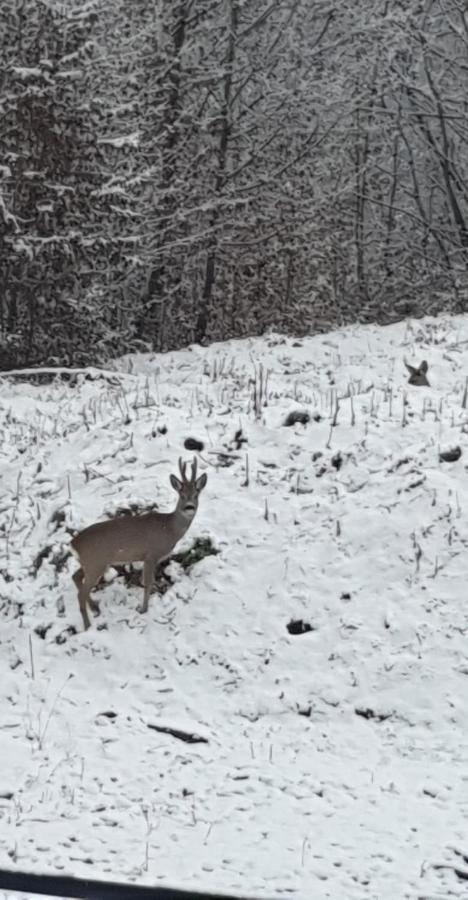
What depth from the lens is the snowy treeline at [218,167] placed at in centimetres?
1880

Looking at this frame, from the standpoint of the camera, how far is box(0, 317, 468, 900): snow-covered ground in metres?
6.23

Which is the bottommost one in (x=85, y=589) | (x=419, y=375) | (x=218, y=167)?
(x=85, y=589)

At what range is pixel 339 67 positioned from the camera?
26.5 metres

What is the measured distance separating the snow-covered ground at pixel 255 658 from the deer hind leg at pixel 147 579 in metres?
0.15

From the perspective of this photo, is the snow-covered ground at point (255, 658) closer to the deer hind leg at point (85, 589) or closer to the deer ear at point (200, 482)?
the deer hind leg at point (85, 589)

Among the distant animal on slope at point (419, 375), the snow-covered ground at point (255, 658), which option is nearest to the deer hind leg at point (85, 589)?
the snow-covered ground at point (255, 658)

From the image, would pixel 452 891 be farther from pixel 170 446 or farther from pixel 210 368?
pixel 210 368

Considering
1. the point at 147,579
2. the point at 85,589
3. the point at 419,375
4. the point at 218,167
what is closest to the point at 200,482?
the point at 147,579

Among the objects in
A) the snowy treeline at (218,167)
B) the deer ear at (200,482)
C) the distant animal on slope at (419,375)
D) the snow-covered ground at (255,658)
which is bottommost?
the snow-covered ground at (255,658)

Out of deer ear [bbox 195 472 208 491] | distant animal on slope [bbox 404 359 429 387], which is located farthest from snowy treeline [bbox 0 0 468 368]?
deer ear [bbox 195 472 208 491]

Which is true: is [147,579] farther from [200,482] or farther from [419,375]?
[419,375]

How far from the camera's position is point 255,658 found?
328 inches

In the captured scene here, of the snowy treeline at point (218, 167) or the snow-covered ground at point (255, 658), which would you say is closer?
the snow-covered ground at point (255, 658)

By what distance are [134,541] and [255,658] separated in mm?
1426
